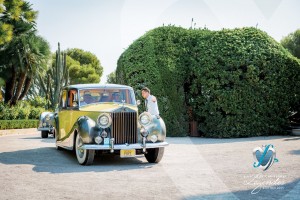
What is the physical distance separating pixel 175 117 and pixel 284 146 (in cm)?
560

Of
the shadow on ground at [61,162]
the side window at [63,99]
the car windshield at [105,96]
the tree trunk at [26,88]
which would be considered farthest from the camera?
the tree trunk at [26,88]

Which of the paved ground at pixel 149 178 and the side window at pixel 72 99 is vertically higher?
the side window at pixel 72 99

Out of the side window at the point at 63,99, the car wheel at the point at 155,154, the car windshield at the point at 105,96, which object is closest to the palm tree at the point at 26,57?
the side window at the point at 63,99

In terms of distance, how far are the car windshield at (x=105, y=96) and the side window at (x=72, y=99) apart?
0.49ft

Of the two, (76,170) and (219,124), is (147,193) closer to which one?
(76,170)

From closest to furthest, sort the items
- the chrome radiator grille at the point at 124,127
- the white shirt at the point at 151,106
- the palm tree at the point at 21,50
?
1. the chrome radiator grille at the point at 124,127
2. the white shirt at the point at 151,106
3. the palm tree at the point at 21,50

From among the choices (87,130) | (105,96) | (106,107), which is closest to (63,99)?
(105,96)

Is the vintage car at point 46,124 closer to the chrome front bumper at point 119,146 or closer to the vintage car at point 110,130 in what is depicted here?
the vintage car at point 110,130

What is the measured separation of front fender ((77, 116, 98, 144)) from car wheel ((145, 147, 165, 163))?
4.58 ft

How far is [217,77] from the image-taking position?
51.6 ft

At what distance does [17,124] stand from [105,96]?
1541 centimetres

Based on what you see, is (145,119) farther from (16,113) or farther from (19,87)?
(19,87)

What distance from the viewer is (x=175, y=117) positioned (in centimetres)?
1650

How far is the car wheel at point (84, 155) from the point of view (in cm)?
823
